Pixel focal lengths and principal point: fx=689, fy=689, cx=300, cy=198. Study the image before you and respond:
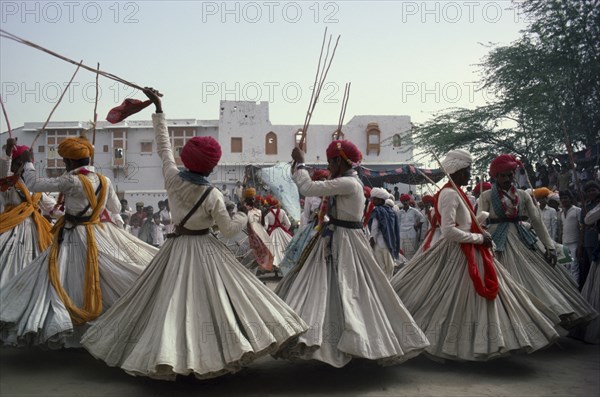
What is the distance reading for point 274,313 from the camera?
5199mm

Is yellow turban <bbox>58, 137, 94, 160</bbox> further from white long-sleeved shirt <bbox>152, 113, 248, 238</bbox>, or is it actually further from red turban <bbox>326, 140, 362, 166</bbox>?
red turban <bbox>326, 140, 362, 166</bbox>

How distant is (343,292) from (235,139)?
39.5 metres

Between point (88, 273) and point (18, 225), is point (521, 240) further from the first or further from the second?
point (18, 225)

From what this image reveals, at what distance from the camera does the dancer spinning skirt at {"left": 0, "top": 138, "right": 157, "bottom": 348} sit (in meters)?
5.85

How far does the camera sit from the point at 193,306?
5.15m

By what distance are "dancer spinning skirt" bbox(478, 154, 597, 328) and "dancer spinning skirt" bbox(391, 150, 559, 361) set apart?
23.8 inches

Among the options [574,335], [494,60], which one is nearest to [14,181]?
[574,335]

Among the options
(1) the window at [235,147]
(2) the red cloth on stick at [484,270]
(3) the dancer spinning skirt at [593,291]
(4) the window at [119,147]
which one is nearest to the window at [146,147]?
(4) the window at [119,147]

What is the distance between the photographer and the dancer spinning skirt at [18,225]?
6984 millimetres

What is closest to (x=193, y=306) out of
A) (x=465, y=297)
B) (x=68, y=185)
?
(x=68, y=185)

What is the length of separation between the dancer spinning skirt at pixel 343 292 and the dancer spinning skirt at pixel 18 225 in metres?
2.84

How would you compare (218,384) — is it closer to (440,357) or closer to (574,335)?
(440,357)

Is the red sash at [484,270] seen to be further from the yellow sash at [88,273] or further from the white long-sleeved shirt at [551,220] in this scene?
the white long-sleeved shirt at [551,220]

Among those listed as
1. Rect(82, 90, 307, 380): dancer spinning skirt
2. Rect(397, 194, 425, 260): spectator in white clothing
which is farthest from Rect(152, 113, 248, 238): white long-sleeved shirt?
Rect(397, 194, 425, 260): spectator in white clothing
